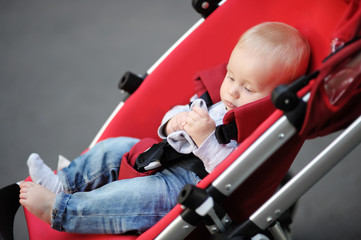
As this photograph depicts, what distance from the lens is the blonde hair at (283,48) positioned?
1056mm

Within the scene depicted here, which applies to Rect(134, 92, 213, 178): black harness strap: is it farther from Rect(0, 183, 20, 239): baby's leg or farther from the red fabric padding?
Rect(0, 183, 20, 239): baby's leg

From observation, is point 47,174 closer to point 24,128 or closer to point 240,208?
point 240,208

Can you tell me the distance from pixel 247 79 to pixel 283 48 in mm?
111

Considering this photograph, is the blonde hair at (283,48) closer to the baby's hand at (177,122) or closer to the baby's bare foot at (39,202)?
the baby's hand at (177,122)

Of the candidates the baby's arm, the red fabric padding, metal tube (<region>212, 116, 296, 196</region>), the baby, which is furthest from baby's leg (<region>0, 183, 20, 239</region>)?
metal tube (<region>212, 116, 296, 196</region>)

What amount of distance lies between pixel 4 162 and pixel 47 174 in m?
0.79

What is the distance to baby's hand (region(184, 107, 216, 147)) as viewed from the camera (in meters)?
1.07

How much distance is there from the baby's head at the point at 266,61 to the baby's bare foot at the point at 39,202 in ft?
1.71

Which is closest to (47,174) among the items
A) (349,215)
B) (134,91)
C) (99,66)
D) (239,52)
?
(134,91)

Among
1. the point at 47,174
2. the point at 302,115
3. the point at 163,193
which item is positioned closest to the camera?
the point at 302,115

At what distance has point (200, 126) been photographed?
107 centimetres

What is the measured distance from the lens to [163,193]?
1111 mm

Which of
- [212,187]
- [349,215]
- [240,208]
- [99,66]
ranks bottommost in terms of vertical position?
[349,215]

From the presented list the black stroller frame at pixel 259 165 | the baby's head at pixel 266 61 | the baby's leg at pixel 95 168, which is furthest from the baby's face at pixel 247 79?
the baby's leg at pixel 95 168
